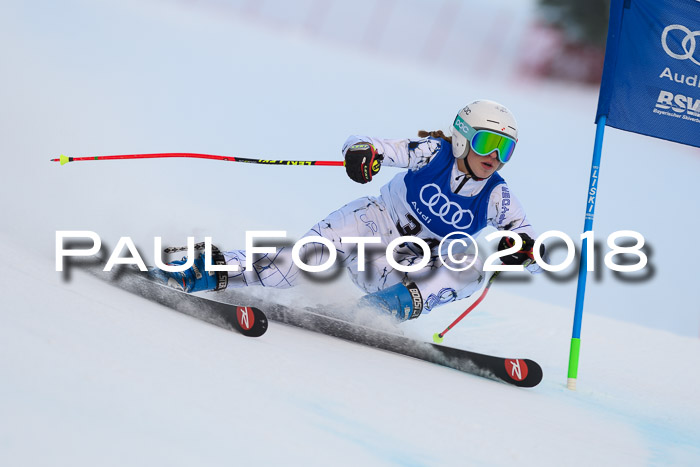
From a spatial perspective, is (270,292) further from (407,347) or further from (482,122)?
(482,122)

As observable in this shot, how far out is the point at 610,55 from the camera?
12.9 feet

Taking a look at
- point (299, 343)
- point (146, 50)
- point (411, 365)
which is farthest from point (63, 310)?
point (146, 50)

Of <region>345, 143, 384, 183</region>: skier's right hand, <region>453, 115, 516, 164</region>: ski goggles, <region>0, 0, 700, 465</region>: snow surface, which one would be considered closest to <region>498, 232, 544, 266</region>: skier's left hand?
<region>453, 115, 516, 164</region>: ski goggles

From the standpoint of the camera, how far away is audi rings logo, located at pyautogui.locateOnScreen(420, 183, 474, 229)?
365cm

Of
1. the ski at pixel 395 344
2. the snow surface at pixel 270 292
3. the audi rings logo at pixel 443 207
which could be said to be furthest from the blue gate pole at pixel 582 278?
the audi rings logo at pixel 443 207

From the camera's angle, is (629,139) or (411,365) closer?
(411,365)

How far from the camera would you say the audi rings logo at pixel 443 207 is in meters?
3.65

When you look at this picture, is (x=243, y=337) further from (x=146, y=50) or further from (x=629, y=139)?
A: (x=629, y=139)

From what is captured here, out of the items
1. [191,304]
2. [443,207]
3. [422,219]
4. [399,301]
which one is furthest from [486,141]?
[191,304]

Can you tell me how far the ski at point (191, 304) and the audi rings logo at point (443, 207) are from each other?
1083 mm

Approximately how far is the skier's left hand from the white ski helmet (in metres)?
0.47

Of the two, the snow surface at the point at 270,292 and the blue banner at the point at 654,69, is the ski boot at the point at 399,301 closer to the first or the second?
the snow surface at the point at 270,292

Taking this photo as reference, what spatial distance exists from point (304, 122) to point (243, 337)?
6.12m

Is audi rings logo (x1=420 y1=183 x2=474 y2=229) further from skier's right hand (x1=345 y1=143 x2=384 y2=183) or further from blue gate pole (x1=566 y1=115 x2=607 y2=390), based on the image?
blue gate pole (x1=566 y1=115 x2=607 y2=390)
